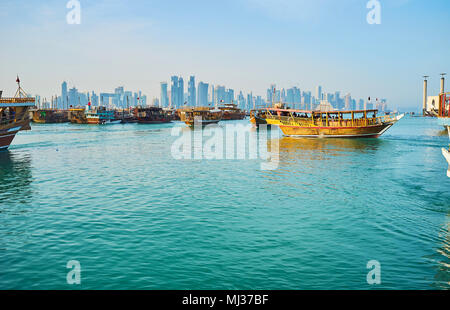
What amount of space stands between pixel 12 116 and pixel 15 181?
1912cm

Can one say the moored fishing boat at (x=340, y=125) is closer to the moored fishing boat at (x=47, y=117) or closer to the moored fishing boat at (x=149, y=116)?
the moored fishing boat at (x=149, y=116)

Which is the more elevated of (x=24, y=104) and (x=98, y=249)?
(x=24, y=104)

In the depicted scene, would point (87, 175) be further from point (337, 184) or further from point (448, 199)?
point (448, 199)

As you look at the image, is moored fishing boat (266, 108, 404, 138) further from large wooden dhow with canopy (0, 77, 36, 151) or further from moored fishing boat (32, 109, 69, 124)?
moored fishing boat (32, 109, 69, 124)

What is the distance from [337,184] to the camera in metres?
19.2

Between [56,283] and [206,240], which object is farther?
[206,240]

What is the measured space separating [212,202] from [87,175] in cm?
1135

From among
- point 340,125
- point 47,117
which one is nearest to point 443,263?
point 340,125

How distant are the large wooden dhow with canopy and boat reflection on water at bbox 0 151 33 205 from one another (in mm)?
4263

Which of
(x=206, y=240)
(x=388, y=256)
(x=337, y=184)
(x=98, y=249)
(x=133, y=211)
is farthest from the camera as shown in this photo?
(x=337, y=184)

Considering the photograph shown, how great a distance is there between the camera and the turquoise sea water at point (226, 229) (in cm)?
851

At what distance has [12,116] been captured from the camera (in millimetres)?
36219

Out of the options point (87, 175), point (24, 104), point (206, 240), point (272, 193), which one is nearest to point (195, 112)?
point (24, 104)

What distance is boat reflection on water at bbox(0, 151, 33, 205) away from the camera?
16047 millimetres
